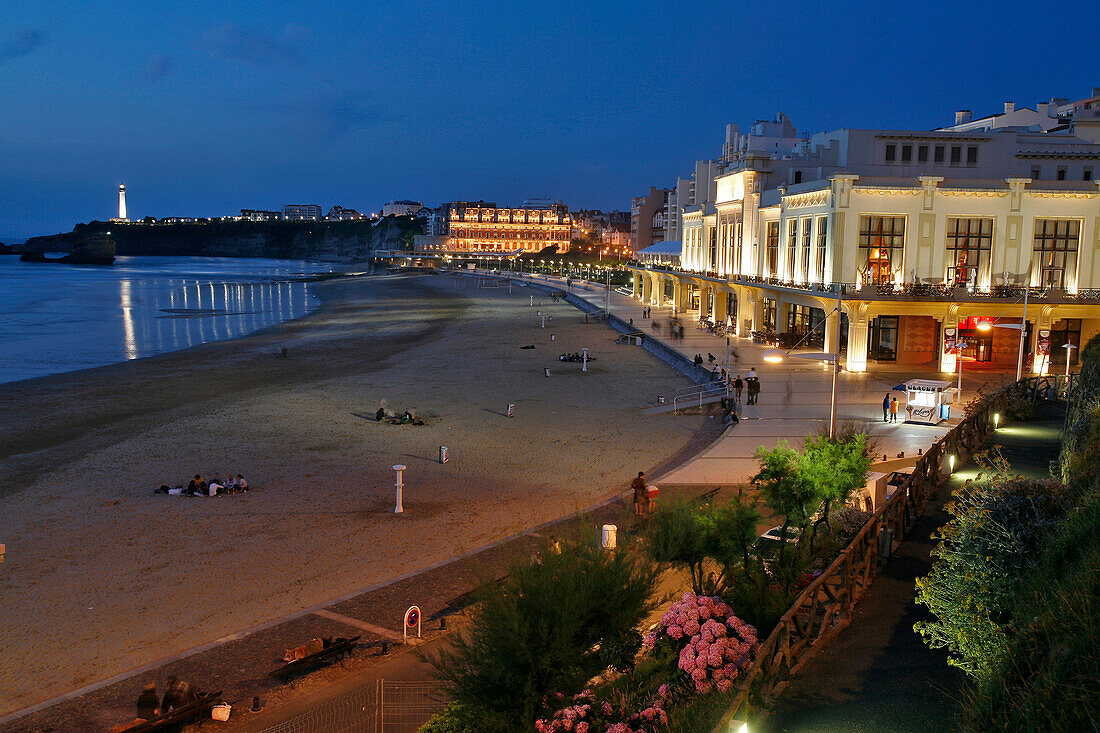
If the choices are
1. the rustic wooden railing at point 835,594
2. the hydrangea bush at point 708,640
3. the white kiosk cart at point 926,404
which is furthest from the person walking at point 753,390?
the hydrangea bush at point 708,640

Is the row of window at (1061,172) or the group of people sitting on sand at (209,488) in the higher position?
the row of window at (1061,172)

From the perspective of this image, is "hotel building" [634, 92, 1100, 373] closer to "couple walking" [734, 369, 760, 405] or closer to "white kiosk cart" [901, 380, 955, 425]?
"white kiosk cart" [901, 380, 955, 425]

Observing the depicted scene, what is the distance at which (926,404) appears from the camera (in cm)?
2253

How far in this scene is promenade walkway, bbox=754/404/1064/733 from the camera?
19.9 feet

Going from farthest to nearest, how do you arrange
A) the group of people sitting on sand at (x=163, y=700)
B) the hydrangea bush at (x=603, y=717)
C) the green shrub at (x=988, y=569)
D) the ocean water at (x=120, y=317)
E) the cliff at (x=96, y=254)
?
the cliff at (x=96, y=254) → the ocean water at (x=120, y=317) → the group of people sitting on sand at (x=163, y=700) → the hydrangea bush at (x=603, y=717) → the green shrub at (x=988, y=569)

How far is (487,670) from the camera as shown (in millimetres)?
6969

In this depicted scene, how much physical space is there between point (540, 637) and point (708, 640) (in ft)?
4.80

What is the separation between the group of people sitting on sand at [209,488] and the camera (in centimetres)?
1764

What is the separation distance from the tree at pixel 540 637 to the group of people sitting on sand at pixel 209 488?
39.7 ft

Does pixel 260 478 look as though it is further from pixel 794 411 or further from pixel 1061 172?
pixel 1061 172

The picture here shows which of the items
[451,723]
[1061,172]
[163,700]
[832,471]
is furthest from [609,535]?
[1061,172]

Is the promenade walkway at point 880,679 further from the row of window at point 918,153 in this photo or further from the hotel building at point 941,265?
the row of window at point 918,153

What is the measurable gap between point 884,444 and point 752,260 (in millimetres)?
25212

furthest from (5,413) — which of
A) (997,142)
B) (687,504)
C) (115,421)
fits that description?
(997,142)
